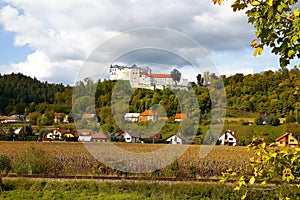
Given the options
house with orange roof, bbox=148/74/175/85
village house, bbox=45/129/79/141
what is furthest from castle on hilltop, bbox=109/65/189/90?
village house, bbox=45/129/79/141

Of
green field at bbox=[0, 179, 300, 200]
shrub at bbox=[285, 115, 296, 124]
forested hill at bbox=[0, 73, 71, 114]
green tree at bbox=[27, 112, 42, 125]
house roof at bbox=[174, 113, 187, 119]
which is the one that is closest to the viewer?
green field at bbox=[0, 179, 300, 200]

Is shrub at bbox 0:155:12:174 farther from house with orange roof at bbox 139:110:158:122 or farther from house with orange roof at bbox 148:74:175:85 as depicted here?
house with orange roof at bbox 148:74:175:85

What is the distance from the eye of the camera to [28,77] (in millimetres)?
81688

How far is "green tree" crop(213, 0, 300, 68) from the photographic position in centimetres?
241

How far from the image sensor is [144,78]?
14.3m

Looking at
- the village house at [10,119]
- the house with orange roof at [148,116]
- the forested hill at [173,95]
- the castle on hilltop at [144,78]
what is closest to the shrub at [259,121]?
the forested hill at [173,95]

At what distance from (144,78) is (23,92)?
6152 cm

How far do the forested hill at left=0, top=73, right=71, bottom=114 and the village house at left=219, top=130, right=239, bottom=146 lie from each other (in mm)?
34161

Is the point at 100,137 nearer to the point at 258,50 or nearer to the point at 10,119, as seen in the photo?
the point at 258,50

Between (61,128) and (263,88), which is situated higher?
(263,88)

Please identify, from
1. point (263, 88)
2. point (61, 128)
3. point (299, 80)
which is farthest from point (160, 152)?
point (61, 128)

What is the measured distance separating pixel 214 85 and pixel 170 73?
1905 mm

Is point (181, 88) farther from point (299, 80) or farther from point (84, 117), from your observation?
point (299, 80)

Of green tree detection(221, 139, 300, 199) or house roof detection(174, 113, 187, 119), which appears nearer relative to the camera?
green tree detection(221, 139, 300, 199)
